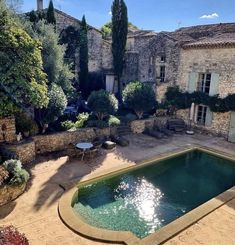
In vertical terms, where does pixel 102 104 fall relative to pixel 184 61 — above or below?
below

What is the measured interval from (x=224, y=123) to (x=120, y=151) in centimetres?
869

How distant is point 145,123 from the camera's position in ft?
63.9

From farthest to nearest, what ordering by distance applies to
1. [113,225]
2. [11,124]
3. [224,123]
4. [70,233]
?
[224,123]
[11,124]
[113,225]
[70,233]

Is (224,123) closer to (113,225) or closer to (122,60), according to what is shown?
(122,60)

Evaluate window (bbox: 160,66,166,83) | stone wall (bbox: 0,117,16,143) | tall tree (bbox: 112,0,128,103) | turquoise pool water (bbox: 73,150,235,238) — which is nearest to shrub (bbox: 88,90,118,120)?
turquoise pool water (bbox: 73,150,235,238)

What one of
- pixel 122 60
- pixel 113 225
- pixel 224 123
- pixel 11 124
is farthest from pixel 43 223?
pixel 122 60

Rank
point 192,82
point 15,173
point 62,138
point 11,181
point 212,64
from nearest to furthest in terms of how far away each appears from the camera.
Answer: point 11,181 → point 15,173 → point 62,138 → point 212,64 → point 192,82

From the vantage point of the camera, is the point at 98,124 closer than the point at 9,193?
No

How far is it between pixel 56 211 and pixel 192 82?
50.0 feet

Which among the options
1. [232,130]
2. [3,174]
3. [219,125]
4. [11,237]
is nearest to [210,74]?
[219,125]

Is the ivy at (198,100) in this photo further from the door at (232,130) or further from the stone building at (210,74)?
the door at (232,130)

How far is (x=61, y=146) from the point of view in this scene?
15.1 metres

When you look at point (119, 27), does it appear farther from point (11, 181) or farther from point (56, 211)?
point (56, 211)

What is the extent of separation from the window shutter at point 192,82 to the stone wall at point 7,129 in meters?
13.8
